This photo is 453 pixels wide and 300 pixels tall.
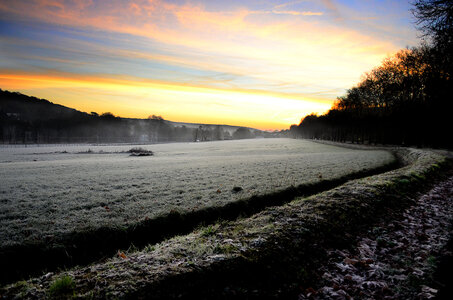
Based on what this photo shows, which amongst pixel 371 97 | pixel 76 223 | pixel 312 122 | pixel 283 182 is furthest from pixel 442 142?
pixel 312 122

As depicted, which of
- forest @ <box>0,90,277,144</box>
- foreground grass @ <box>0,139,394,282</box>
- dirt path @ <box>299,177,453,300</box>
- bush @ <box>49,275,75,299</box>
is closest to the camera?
bush @ <box>49,275,75,299</box>

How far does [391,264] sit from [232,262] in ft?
13.7

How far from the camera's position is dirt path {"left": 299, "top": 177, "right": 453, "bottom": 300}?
15.8 feet

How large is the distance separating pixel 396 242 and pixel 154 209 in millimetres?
9353

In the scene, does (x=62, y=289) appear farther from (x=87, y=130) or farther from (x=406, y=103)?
(x=87, y=130)

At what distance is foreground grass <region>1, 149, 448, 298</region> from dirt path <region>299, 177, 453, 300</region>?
434mm

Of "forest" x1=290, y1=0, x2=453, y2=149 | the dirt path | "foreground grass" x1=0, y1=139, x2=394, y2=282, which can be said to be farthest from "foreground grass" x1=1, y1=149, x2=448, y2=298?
"forest" x1=290, y1=0, x2=453, y2=149

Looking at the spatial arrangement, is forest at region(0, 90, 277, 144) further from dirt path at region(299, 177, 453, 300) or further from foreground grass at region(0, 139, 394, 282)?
dirt path at region(299, 177, 453, 300)

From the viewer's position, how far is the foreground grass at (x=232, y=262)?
4.54 m

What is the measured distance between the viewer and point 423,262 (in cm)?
586

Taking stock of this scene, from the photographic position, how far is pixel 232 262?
5.27 metres

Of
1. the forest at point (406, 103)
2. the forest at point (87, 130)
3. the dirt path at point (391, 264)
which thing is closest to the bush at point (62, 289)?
the dirt path at point (391, 264)

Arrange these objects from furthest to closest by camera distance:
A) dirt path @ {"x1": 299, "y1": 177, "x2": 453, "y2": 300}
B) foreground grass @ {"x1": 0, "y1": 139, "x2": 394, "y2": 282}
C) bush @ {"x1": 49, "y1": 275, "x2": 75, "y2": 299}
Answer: foreground grass @ {"x1": 0, "y1": 139, "x2": 394, "y2": 282} < dirt path @ {"x1": 299, "y1": 177, "x2": 453, "y2": 300} < bush @ {"x1": 49, "y1": 275, "x2": 75, "y2": 299}

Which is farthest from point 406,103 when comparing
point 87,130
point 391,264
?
point 87,130
